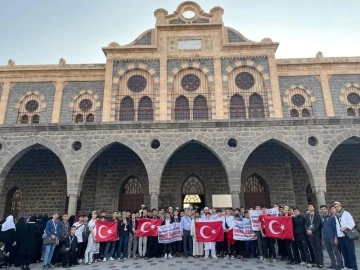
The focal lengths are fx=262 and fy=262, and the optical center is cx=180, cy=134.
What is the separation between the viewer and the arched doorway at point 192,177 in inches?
552

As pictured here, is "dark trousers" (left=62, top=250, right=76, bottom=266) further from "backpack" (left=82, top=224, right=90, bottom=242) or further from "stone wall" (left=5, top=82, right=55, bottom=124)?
"stone wall" (left=5, top=82, right=55, bottom=124)

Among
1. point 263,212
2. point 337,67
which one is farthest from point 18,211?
point 337,67

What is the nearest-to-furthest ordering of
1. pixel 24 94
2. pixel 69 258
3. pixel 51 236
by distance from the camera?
pixel 51 236 < pixel 69 258 < pixel 24 94

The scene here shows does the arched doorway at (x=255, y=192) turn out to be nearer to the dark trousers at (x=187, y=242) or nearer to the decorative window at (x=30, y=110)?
the dark trousers at (x=187, y=242)

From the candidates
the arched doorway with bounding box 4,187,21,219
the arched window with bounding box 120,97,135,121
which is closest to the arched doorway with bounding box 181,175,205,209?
the arched window with bounding box 120,97,135,121

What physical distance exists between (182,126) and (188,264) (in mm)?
5963

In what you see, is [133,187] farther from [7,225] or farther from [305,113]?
[305,113]

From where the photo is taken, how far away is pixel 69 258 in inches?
294

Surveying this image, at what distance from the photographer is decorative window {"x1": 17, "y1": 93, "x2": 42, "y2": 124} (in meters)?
16.3

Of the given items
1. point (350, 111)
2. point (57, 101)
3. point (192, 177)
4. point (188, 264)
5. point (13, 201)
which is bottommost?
point (188, 264)

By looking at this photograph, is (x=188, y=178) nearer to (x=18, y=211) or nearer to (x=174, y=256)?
(x=174, y=256)

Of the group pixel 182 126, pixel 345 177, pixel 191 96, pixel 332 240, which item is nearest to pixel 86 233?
pixel 182 126

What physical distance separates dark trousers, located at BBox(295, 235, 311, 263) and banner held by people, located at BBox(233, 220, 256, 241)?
1239 millimetres

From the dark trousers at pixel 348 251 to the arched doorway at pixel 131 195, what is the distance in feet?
32.8
